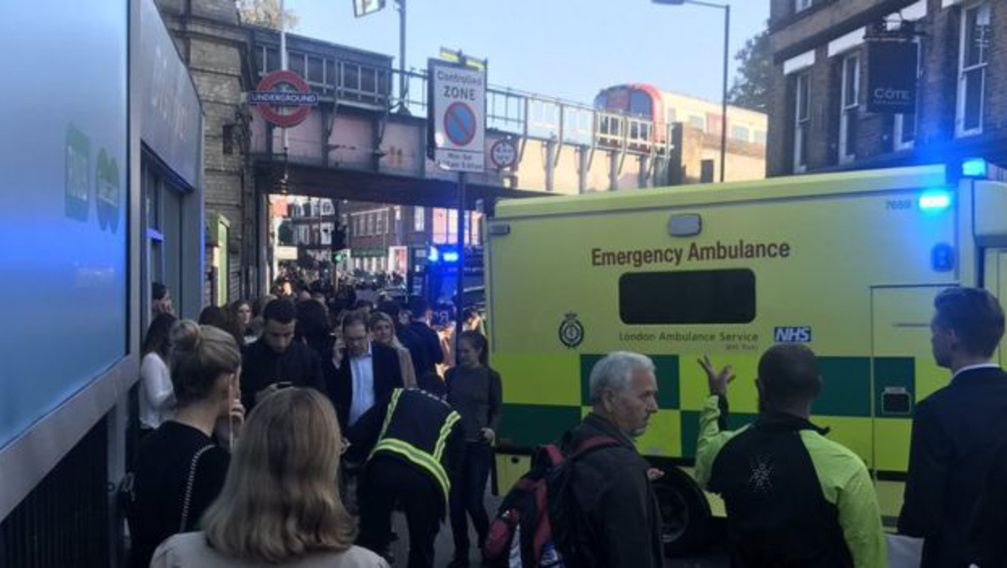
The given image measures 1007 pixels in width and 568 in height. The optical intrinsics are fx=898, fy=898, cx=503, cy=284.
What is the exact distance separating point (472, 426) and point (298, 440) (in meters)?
4.55

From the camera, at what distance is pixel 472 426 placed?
650cm

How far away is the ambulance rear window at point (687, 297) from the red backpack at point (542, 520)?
135 inches

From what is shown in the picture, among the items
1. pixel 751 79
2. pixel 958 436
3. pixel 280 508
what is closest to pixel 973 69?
pixel 958 436

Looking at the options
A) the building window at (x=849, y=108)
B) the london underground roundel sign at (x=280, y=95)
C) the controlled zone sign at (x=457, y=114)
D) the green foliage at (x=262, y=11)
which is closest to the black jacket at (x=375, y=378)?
the controlled zone sign at (x=457, y=114)

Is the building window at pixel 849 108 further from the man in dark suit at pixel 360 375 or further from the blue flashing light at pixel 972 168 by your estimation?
the man in dark suit at pixel 360 375

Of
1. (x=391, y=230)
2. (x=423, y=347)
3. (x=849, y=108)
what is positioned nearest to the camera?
(x=423, y=347)

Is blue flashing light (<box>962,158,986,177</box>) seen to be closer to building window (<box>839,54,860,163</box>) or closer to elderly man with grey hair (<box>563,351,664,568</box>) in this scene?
elderly man with grey hair (<box>563,351,664,568</box>)

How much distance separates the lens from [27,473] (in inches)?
83.6

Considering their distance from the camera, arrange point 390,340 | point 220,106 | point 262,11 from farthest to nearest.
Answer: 1. point 262,11
2. point 220,106
3. point 390,340

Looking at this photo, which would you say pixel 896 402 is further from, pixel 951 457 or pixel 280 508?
pixel 280 508

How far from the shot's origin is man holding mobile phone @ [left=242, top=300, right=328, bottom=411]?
220 inches

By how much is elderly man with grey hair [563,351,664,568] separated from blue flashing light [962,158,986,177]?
3.43 m

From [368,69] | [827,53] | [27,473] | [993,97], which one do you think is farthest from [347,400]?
[368,69]

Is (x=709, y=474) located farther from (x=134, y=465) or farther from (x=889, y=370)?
(x=889, y=370)
